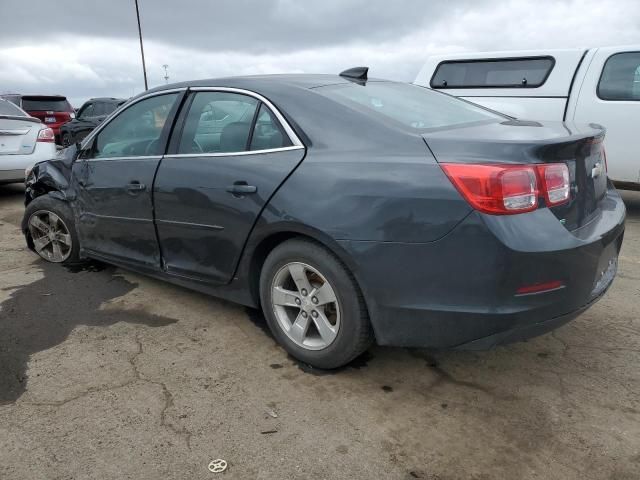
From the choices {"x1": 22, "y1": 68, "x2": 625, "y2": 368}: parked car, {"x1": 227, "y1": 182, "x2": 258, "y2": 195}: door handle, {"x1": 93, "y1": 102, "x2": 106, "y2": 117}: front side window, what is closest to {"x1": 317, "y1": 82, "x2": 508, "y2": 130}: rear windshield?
{"x1": 22, "y1": 68, "x2": 625, "y2": 368}: parked car

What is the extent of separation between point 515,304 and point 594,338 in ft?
4.14

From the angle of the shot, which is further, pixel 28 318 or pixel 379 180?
pixel 28 318

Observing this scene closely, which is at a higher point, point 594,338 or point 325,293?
Result: point 325,293

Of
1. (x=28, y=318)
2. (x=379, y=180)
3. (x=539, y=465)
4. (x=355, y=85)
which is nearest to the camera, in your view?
(x=539, y=465)

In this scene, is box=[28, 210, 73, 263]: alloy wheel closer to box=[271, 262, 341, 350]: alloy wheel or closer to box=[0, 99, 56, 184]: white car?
box=[271, 262, 341, 350]: alloy wheel

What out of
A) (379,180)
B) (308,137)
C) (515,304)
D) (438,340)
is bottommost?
(438,340)

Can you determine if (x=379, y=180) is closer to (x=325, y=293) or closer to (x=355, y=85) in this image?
(x=325, y=293)

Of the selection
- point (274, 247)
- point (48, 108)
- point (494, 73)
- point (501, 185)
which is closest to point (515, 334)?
point (501, 185)

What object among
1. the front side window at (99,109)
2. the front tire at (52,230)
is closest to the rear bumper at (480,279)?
the front tire at (52,230)

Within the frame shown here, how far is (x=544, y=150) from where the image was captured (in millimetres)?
2164

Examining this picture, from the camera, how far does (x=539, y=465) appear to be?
2029 mm

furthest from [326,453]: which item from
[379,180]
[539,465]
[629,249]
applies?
[629,249]

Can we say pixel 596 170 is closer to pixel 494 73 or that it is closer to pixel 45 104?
pixel 494 73

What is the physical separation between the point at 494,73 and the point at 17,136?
6468mm
